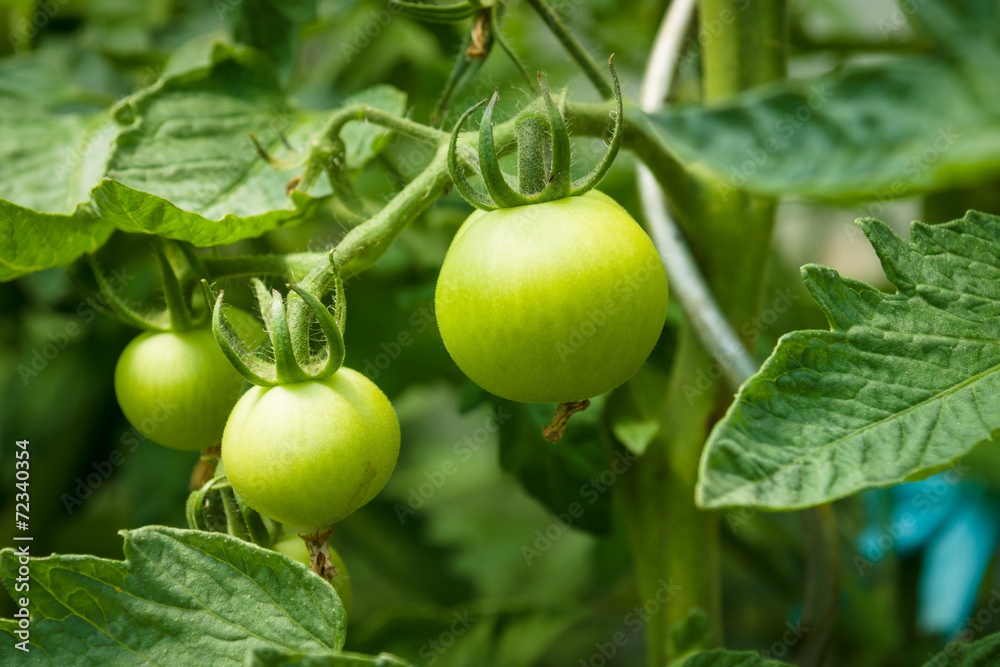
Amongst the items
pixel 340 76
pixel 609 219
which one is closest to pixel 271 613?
pixel 609 219

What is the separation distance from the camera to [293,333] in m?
0.38

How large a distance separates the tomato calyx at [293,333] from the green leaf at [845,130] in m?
0.24

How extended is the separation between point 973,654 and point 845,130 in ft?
1.02

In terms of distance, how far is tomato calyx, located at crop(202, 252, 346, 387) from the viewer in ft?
1.21

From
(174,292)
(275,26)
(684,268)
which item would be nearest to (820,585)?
(684,268)

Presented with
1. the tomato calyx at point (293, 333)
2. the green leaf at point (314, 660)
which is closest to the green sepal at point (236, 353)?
the tomato calyx at point (293, 333)

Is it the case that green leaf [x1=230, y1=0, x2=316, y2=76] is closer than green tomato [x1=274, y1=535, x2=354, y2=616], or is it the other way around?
green tomato [x1=274, y1=535, x2=354, y2=616]

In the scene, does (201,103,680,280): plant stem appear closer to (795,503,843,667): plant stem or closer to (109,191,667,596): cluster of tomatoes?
(109,191,667,596): cluster of tomatoes

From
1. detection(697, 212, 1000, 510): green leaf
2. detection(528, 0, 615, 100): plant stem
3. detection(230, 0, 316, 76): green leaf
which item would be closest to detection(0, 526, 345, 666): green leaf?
detection(697, 212, 1000, 510): green leaf

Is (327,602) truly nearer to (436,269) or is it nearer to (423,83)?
(436,269)

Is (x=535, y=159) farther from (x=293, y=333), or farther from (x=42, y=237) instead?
(x=42, y=237)

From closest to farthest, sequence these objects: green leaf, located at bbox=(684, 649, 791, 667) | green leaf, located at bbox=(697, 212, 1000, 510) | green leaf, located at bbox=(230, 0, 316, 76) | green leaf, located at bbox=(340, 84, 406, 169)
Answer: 1. green leaf, located at bbox=(697, 212, 1000, 510)
2. green leaf, located at bbox=(684, 649, 791, 667)
3. green leaf, located at bbox=(340, 84, 406, 169)
4. green leaf, located at bbox=(230, 0, 316, 76)

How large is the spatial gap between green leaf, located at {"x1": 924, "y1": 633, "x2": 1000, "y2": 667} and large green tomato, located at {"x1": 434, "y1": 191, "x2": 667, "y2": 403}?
0.77ft

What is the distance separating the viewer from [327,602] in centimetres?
40
